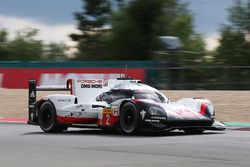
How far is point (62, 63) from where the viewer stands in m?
38.1

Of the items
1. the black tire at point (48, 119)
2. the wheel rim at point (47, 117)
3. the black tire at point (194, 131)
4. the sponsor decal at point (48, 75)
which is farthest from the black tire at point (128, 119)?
the sponsor decal at point (48, 75)

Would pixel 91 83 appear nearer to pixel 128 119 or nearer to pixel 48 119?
pixel 48 119

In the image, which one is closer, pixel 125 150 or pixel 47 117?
pixel 125 150

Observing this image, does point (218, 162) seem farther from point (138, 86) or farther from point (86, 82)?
point (86, 82)

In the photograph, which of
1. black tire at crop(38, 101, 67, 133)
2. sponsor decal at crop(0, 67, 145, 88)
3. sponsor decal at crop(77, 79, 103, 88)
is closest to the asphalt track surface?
black tire at crop(38, 101, 67, 133)

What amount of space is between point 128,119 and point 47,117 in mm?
2931

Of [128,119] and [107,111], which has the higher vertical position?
[107,111]

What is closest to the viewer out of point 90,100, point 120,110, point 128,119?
point 128,119

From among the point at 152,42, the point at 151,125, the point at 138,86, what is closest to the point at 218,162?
the point at 151,125

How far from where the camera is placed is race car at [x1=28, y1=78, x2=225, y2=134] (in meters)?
14.9

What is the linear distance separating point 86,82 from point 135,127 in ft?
8.72

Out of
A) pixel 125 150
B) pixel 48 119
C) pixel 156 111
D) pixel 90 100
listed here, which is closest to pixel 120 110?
pixel 156 111

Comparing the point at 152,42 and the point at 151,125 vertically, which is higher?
the point at 152,42

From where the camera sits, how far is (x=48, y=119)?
56.9 ft
